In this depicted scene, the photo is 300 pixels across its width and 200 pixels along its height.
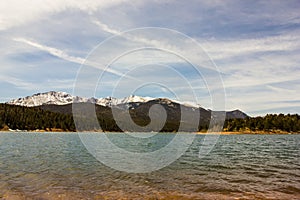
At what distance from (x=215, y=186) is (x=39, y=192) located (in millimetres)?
13033

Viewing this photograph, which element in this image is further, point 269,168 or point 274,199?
point 269,168

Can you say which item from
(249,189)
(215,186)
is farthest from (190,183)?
(249,189)

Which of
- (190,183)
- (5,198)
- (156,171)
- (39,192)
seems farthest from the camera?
(156,171)

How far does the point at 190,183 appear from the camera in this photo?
77.9 feet

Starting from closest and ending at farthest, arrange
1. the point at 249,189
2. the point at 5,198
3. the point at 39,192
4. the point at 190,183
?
1. the point at 5,198
2. the point at 39,192
3. the point at 249,189
4. the point at 190,183

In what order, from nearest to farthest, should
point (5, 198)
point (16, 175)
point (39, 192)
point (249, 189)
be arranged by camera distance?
point (5, 198), point (39, 192), point (249, 189), point (16, 175)

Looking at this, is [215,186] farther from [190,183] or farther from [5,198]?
[5,198]

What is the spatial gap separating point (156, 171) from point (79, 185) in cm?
975

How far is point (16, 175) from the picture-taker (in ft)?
86.0

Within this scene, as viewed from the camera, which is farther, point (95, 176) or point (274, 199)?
point (95, 176)

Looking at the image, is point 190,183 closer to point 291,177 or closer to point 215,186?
point 215,186

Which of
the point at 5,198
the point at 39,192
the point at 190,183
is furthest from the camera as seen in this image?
the point at 190,183

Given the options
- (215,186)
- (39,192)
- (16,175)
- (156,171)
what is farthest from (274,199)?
(16,175)

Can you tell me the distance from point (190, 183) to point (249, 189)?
4.59 metres
